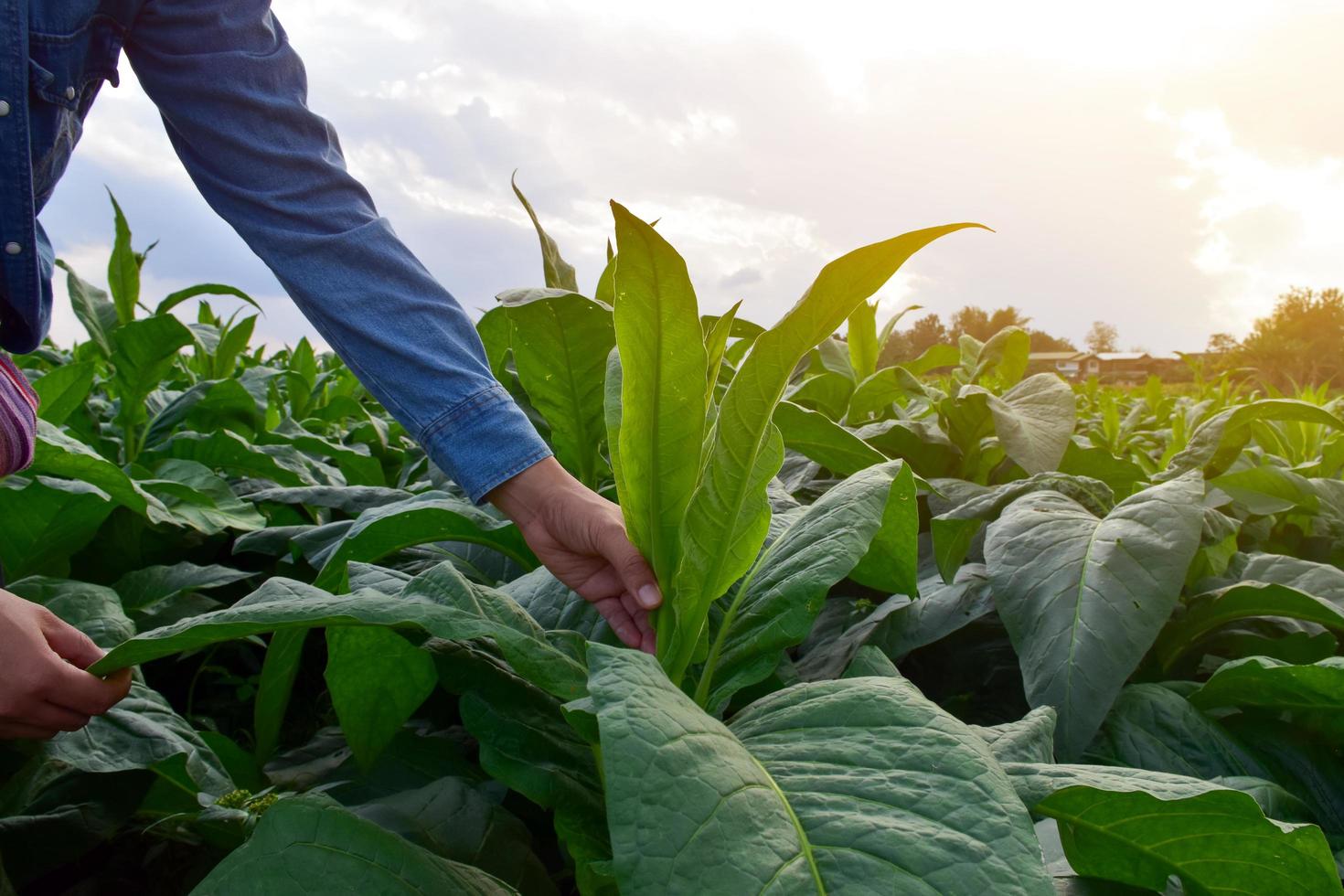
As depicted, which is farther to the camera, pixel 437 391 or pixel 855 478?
pixel 437 391

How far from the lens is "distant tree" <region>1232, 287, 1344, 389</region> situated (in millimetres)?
44219

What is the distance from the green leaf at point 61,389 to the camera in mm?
2250

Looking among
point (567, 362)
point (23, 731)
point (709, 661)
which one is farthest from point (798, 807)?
point (23, 731)

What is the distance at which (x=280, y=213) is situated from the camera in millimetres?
1586

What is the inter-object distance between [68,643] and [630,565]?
0.68 meters

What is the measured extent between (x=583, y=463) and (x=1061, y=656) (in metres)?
0.76

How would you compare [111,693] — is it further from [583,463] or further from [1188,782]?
[1188,782]

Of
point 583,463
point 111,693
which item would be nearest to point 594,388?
point 583,463

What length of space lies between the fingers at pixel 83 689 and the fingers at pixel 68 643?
4cm

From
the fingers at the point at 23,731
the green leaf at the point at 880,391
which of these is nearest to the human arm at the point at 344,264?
the fingers at the point at 23,731

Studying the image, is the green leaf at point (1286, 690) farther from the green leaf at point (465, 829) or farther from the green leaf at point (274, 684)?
the green leaf at point (274, 684)

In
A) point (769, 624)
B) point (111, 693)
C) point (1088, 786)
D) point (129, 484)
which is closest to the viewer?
point (1088, 786)

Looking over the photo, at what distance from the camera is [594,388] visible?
142 centimetres

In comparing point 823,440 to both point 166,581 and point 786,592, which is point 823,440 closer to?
point 786,592
